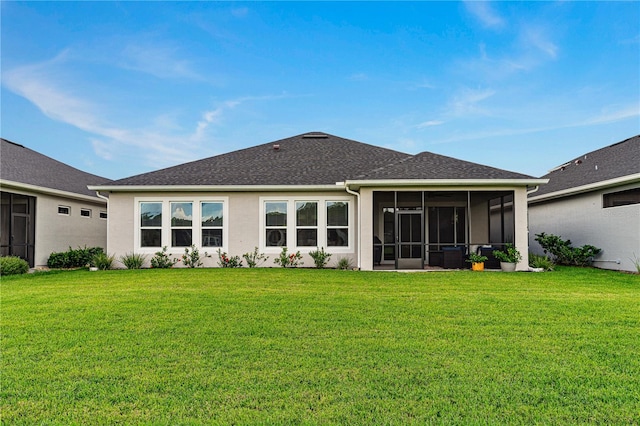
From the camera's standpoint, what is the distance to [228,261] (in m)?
13.2

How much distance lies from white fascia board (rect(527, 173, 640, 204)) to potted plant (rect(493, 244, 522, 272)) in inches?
152

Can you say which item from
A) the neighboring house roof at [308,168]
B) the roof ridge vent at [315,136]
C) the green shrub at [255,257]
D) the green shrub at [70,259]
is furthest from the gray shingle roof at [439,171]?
the green shrub at [70,259]

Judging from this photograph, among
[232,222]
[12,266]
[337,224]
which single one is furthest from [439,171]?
[12,266]

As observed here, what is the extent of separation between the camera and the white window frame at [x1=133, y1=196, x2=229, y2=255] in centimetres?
1332

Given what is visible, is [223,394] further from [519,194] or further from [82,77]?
[82,77]

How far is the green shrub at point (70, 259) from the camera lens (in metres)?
14.0

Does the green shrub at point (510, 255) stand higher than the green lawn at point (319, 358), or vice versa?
the green shrub at point (510, 255)

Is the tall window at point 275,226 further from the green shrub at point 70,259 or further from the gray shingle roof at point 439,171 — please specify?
the green shrub at point 70,259

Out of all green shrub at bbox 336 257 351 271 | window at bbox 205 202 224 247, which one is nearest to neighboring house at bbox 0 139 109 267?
window at bbox 205 202 224 247

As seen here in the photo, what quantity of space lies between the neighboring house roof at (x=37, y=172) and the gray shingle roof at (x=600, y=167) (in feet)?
64.3

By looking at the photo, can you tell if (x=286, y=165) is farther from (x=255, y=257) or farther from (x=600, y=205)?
(x=600, y=205)

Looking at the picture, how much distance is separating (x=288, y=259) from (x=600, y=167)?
495 inches

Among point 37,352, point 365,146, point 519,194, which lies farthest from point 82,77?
point 519,194

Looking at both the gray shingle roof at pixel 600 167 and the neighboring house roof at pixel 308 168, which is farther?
the gray shingle roof at pixel 600 167
